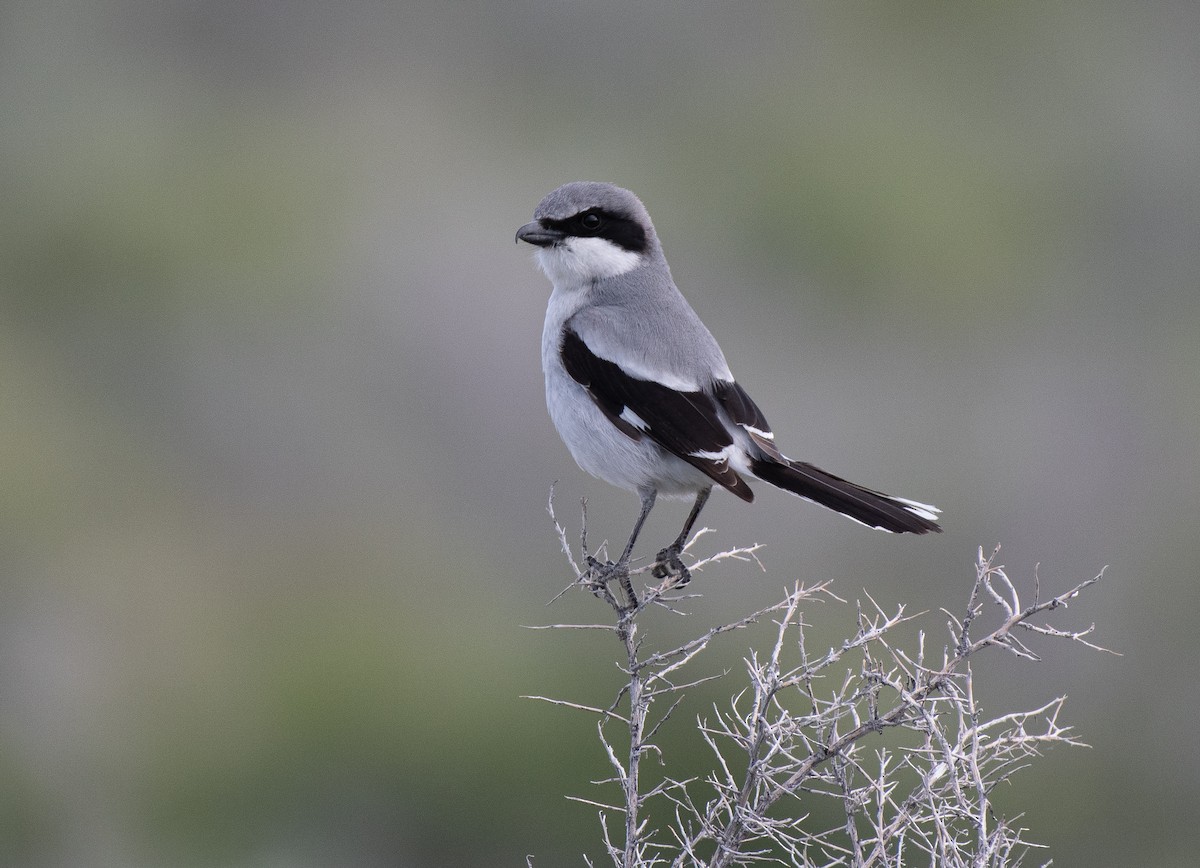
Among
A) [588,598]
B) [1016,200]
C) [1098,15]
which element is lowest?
[588,598]

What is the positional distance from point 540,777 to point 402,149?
609 centimetres

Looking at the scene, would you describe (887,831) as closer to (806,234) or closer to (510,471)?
(510,471)

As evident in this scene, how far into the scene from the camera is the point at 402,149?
36.4 feet

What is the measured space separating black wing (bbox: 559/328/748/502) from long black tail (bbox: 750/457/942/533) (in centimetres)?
12

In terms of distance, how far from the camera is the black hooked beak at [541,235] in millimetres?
4492

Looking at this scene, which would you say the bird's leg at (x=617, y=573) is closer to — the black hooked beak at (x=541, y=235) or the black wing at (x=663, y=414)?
the black wing at (x=663, y=414)

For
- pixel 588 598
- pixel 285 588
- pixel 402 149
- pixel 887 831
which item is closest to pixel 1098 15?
pixel 402 149

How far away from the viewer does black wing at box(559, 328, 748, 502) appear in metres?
3.94

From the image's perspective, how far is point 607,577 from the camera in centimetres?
350

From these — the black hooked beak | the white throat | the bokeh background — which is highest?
the black hooked beak

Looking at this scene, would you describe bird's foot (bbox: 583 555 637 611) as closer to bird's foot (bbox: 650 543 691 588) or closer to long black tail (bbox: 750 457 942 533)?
bird's foot (bbox: 650 543 691 588)

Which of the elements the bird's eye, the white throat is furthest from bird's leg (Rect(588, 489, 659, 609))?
the bird's eye

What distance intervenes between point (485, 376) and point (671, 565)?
17.2 feet

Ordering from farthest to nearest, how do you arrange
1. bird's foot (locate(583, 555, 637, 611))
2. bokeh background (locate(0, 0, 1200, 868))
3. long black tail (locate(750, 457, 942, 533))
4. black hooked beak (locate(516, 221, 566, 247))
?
1. bokeh background (locate(0, 0, 1200, 868))
2. black hooked beak (locate(516, 221, 566, 247))
3. long black tail (locate(750, 457, 942, 533))
4. bird's foot (locate(583, 555, 637, 611))
